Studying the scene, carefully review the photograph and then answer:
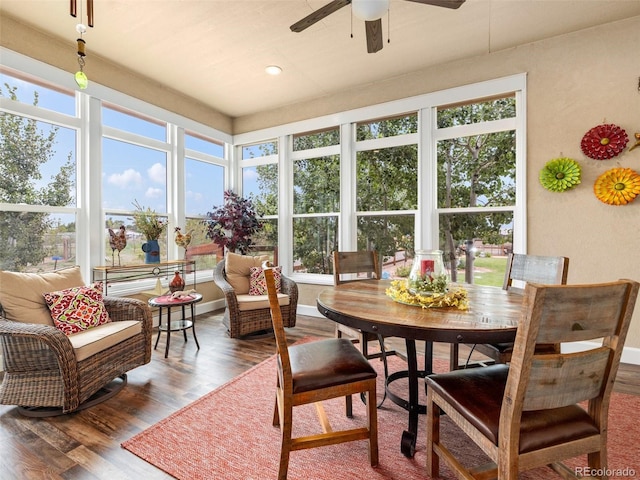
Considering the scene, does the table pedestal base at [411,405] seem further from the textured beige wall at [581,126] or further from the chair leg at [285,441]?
the textured beige wall at [581,126]

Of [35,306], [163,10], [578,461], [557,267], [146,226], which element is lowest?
[578,461]

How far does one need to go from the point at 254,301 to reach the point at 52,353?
1767 millimetres

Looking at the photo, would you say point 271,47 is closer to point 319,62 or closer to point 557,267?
point 319,62

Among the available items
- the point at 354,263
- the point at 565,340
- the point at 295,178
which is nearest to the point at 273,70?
the point at 295,178

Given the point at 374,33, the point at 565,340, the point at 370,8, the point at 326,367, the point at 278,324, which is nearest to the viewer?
the point at 565,340

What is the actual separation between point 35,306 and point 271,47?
2.98m

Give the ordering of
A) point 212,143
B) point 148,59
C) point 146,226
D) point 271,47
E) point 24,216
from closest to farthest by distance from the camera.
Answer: point 24,216
point 271,47
point 148,59
point 146,226
point 212,143

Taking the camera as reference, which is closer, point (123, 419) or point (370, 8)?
→ point (370, 8)

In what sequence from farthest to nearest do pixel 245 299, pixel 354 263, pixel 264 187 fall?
pixel 264 187
pixel 245 299
pixel 354 263

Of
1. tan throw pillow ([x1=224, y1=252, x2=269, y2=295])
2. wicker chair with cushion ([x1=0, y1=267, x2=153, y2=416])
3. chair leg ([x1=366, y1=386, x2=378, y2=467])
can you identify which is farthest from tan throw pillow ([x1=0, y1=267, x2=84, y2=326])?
chair leg ([x1=366, y1=386, x2=378, y2=467])

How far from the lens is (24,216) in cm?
295

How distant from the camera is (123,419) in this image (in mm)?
2000

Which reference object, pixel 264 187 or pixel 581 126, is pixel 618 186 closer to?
Answer: pixel 581 126

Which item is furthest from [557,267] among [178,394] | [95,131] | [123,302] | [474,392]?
[95,131]
